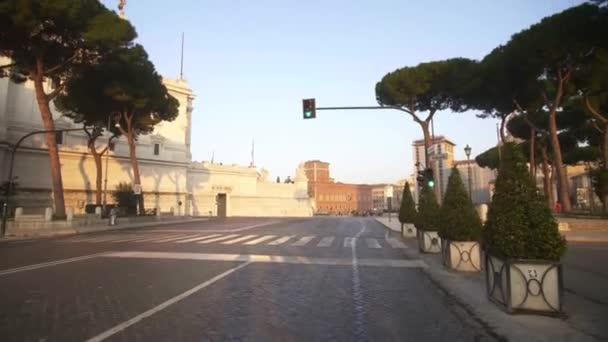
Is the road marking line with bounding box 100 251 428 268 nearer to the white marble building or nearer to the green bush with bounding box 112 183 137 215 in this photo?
the green bush with bounding box 112 183 137 215

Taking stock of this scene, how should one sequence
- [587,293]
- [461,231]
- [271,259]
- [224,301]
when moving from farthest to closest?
[271,259] → [461,231] → [587,293] → [224,301]

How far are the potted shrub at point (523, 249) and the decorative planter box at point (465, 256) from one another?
2938mm

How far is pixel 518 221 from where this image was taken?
214 inches

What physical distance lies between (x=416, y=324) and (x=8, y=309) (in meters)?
5.76

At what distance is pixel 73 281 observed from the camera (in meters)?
7.41

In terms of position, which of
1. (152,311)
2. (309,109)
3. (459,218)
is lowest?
(152,311)

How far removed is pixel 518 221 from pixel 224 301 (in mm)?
4609

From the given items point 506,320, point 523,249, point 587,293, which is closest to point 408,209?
point 587,293

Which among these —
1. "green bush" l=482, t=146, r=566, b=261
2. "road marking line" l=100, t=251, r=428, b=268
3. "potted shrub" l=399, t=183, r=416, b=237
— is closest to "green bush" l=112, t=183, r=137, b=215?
"road marking line" l=100, t=251, r=428, b=268

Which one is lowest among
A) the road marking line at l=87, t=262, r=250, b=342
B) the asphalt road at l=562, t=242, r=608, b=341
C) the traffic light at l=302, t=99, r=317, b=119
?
the asphalt road at l=562, t=242, r=608, b=341

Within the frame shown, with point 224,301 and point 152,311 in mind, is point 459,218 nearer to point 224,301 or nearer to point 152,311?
point 224,301

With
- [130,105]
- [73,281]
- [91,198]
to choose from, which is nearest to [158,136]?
[91,198]

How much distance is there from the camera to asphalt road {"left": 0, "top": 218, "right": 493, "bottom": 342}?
180 inches

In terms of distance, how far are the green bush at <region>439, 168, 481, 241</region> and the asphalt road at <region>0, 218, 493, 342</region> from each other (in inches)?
49.7
